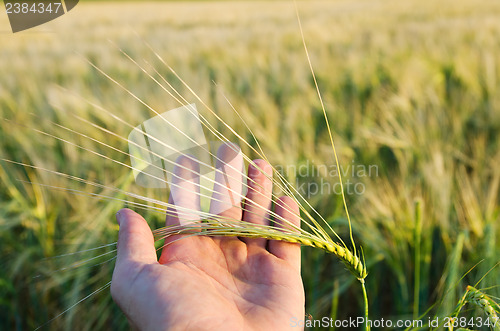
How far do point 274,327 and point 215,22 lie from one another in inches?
276

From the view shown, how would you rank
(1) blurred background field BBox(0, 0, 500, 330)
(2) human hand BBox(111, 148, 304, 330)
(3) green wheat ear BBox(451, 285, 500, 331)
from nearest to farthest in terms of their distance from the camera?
(3) green wheat ear BBox(451, 285, 500, 331) → (2) human hand BBox(111, 148, 304, 330) → (1) blurred background field BBox(0, 0, 500, 330)

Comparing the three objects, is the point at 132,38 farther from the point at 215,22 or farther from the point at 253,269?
the point at 253,269

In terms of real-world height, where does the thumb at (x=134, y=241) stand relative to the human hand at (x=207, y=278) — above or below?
above

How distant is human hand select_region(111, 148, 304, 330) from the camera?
2.50 feet

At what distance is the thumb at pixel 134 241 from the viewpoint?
819mm

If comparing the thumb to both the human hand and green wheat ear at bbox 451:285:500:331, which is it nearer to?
the human hand

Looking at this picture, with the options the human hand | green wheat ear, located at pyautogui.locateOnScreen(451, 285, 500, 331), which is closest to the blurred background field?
green wheat ear, located at pyautogui.locateOnScreen(451, 285, 500, 331)

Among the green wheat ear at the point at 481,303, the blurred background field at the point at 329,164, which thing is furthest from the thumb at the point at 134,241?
the green wheat ear at the point at 481,303

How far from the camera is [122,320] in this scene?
1.21 metres

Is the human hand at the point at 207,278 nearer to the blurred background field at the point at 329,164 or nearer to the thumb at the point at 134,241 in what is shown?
the thumb at the point at 134,241

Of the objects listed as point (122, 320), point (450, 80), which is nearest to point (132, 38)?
point (450, 80)

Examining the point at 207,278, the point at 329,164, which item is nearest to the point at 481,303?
the point at 207,278

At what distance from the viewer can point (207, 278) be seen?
2.93 feet

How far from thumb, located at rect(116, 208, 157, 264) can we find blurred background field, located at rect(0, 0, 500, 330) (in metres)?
0.26
